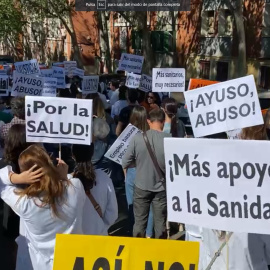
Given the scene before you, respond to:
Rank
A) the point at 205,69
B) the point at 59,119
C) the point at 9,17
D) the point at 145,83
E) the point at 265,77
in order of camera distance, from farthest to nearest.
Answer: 1. the point at 9,17
2. the point at 205,69
3. the point at 265,77
4. the point at 145,83
5. the point at 59,119

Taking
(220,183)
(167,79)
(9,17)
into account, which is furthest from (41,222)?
(9,17)

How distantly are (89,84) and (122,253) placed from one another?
806cm

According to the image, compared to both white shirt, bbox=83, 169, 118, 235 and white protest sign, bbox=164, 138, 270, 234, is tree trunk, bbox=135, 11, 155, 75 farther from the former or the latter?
white protest sign, bbox=164, 138, 270, 234

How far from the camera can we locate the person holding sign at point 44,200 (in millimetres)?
3404

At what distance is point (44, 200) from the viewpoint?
3.40 metres

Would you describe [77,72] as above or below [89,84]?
below

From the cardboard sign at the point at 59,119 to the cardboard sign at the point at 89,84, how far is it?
19.6ft

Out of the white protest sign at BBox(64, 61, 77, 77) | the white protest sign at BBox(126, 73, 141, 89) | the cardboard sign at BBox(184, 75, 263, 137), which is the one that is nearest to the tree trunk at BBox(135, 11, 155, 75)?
the white protest sign at BBox(64, 61, 77, 77)

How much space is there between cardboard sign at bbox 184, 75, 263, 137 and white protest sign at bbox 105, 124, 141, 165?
155 cm

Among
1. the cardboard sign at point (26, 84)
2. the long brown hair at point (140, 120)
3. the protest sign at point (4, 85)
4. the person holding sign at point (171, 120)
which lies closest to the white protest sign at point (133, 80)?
the protest sign at point (4, 85)

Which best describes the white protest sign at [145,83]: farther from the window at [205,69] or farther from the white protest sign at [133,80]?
the window at [205,69]

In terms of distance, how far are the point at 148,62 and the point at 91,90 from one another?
17009 millimetres

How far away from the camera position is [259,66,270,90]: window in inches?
1039

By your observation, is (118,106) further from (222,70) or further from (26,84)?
(222,70)
